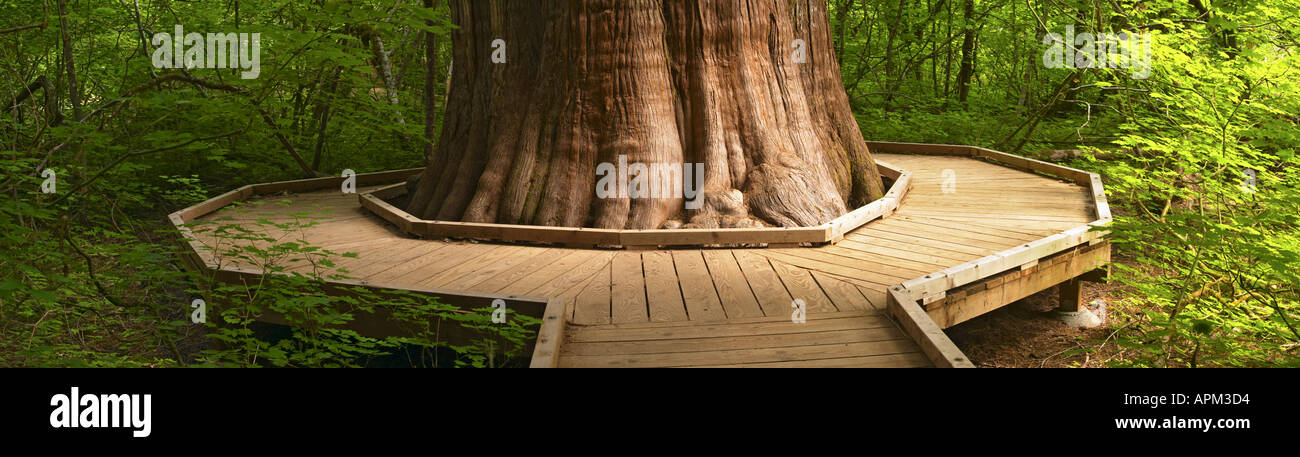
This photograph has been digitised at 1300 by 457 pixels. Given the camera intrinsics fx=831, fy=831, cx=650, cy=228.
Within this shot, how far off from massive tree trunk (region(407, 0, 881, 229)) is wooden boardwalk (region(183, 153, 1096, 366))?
19.0 inches

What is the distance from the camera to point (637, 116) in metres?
6.46

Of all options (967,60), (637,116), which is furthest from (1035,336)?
(967,60)

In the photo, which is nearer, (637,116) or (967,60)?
(637,116)

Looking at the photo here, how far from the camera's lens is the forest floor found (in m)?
7.15

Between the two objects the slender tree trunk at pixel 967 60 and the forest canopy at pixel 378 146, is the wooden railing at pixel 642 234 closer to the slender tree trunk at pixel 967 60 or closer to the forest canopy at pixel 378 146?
the forest canopy at pixel 378 146

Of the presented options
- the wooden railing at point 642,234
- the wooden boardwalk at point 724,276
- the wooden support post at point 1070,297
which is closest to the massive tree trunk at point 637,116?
the wooden railing at point 642,234

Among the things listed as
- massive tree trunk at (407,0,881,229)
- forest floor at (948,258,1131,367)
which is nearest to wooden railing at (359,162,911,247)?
massive tree trunk at (407,0,881,229)

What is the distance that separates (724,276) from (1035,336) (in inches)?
169

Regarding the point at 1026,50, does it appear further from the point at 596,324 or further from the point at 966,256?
the point at 596,324

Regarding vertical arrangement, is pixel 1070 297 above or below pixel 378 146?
below

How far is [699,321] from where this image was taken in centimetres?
434

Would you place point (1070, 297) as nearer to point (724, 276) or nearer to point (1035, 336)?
point (1035, 336)
